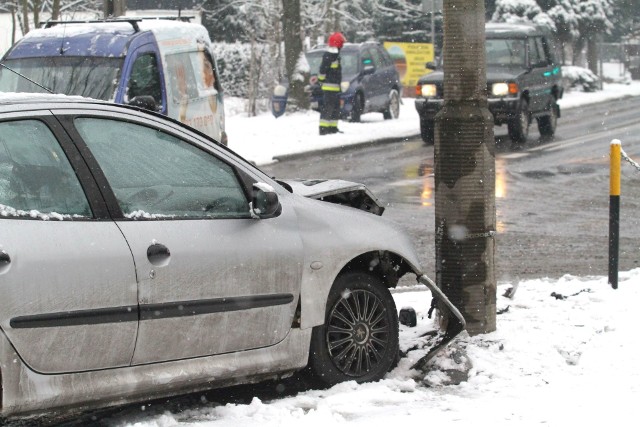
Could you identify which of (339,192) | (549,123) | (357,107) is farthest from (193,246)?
(357,107)

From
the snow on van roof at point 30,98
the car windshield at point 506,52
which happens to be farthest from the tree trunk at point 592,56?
the snow on van roof at point 30,98

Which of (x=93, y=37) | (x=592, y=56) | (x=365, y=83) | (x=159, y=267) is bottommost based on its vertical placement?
(x=592, y=56)

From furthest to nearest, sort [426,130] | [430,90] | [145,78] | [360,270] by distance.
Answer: [426,130], [430,90], [145,78], [360,270]

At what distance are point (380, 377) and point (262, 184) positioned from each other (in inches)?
51.3

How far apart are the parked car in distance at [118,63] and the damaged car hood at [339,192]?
6435mm

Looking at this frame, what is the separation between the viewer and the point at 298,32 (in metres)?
28.3

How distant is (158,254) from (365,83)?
21.8m

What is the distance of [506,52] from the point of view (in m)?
22.5

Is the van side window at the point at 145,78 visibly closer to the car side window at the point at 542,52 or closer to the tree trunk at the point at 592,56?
the car side window at the point at 542,52

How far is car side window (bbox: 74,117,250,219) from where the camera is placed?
5.31 meters

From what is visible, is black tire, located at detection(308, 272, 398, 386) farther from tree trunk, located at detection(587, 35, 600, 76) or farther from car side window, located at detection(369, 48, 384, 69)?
tree trunk, located at detection(587, 35, 600, 76)

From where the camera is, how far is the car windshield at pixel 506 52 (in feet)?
73.5

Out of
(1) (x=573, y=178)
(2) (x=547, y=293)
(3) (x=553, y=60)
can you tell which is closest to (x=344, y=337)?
(2) (x=547, y=293)

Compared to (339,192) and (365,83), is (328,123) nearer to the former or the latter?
(365,83)
